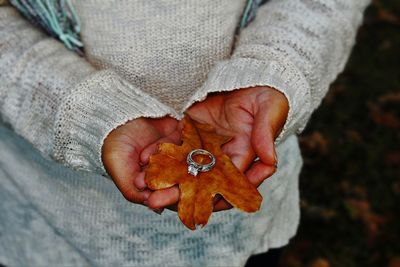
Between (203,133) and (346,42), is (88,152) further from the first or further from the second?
(346,42)

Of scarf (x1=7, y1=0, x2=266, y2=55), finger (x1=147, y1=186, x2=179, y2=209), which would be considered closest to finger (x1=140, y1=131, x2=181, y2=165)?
finger (x1=147, y1=186, x2=179, y2=209)

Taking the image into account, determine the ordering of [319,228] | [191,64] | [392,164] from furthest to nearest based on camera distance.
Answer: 1. [392,164]
2. [319,228]
3. [191,64]

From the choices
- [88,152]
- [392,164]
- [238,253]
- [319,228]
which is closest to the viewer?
[88,152]

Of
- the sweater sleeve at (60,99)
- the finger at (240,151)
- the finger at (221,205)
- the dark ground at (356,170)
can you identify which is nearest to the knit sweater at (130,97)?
the sweater sleeve at (60,99)

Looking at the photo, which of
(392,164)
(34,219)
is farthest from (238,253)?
(392,164)

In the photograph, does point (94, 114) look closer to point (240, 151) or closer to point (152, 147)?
point (152, 147)

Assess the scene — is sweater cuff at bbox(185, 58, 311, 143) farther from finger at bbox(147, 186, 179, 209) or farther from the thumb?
finger at bbox(147, 186, 179, 209)

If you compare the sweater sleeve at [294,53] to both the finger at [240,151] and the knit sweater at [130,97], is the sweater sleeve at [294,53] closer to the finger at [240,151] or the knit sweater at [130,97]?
the knit sweater at [130,97]
